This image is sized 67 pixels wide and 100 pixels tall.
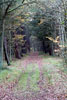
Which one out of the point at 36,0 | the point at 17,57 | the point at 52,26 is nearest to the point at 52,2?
the point at 36,0

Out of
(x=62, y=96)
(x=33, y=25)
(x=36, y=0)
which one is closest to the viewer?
(x=62, y=96)

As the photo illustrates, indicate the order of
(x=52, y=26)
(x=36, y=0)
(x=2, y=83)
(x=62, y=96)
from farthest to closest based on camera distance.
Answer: (x=52, y=26) → (x=36, y=0) → (x=2, y=83) → (x=62, y=96)

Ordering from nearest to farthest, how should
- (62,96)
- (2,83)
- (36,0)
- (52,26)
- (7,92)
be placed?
(62,96)
(7,92)
(2,83)
(36,0)
(52,26)

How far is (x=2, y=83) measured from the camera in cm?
673

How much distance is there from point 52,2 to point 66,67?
545 centimetres

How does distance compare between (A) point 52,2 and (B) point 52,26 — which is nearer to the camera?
(A) point 52,2

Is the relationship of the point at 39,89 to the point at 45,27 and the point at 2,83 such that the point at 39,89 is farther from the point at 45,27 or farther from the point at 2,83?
the point at 45,27

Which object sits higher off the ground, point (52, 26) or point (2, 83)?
point (52, 26)

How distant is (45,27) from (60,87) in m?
16.4

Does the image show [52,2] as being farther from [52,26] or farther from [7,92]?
[52,26]

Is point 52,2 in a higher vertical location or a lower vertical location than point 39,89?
higher

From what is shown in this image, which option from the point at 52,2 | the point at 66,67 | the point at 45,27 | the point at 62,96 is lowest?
the point at 66,67

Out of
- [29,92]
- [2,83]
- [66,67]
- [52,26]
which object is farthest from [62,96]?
[52,26]

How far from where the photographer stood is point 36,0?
9789mm
